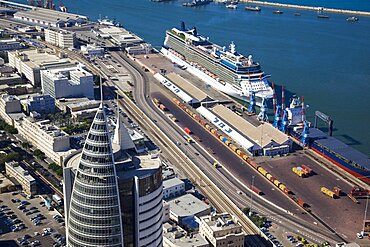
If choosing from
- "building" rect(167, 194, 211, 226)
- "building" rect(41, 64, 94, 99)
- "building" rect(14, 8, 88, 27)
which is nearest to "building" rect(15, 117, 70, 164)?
"building" rect(41, 64, 94, 99)

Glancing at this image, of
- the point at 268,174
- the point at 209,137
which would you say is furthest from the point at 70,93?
the point at 268,174

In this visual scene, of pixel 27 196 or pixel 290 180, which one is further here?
pixel 290 180

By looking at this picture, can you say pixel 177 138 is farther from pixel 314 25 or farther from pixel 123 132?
pixel 314 25

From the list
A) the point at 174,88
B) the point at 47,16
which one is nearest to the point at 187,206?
the point at 174,88

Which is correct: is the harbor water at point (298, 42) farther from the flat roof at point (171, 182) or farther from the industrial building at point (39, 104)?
the industrial building at point (39, 104)

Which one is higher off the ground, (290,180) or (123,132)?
(123,132)

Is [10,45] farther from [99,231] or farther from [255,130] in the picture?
[99,231]
